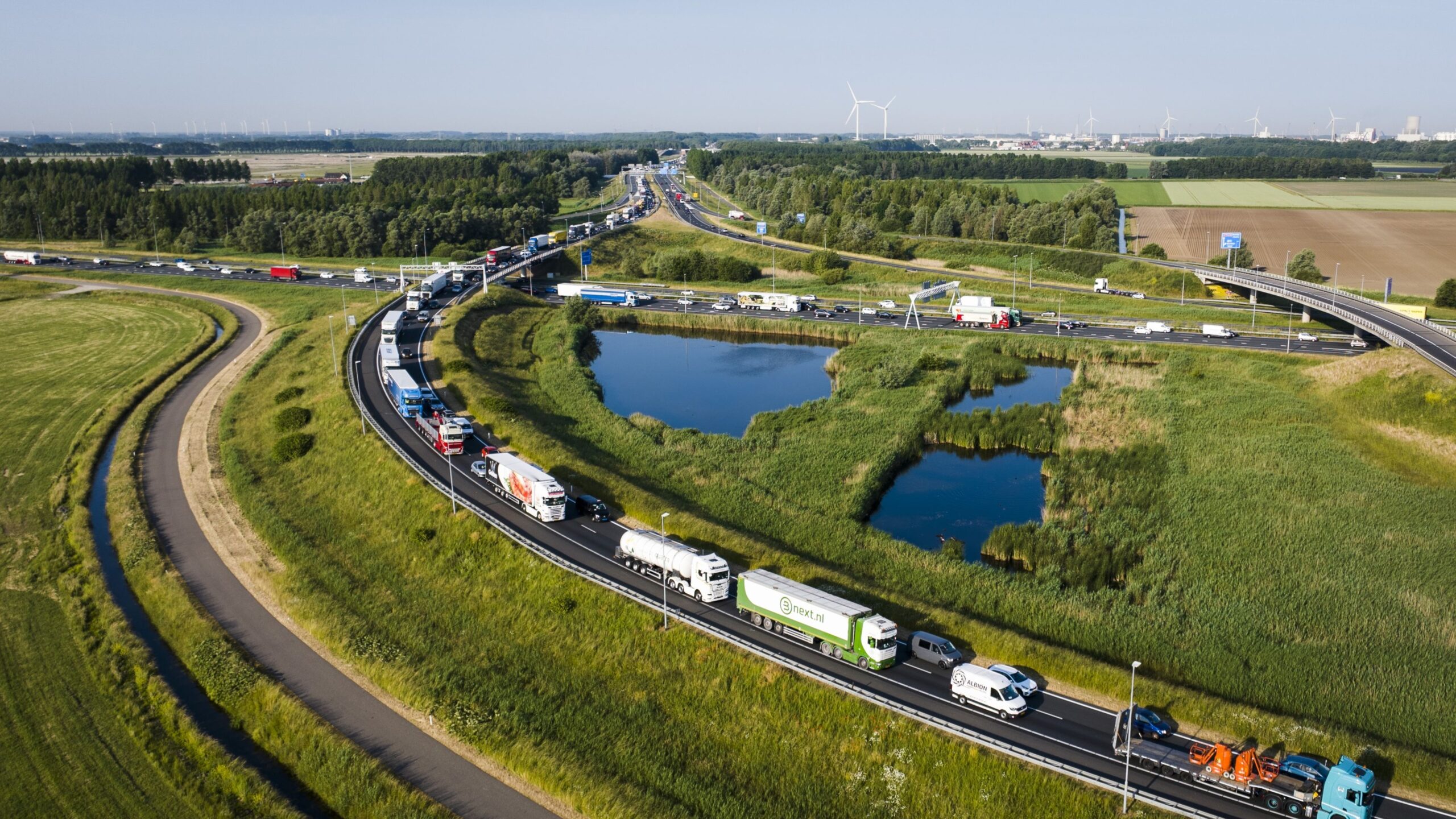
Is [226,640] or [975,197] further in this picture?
[975,197]

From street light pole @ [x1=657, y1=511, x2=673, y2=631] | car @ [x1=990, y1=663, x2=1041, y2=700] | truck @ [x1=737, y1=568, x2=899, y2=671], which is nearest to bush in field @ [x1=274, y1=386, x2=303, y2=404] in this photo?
street light pole @ [x1=657, y1=511, x2=673, y2=631]

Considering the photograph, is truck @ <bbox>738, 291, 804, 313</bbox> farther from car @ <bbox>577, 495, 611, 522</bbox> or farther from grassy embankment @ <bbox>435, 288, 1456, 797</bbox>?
car @ <bbox>577, 495, 611, 522</bbox>

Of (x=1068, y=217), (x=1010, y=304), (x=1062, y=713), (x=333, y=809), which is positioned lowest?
(x=333, y=809)

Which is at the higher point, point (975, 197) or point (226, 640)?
point (975, 197)

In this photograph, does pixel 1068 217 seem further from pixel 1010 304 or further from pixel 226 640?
pixel 226 640

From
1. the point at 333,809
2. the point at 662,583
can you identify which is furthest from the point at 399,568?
the point at 333,809

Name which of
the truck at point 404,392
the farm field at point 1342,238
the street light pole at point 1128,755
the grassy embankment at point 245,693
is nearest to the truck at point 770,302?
the truck at point 404,392

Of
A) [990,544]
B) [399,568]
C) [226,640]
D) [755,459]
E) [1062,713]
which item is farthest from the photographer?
[755,459]
